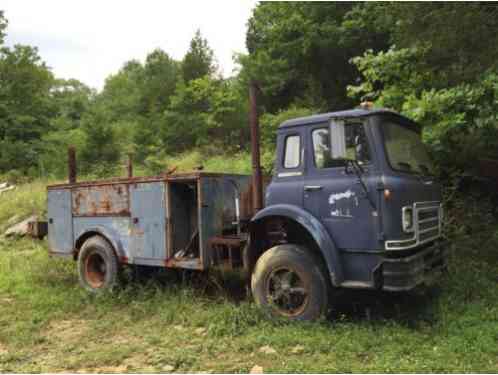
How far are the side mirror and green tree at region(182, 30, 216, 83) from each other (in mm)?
21181

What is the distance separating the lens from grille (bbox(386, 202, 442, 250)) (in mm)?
4306

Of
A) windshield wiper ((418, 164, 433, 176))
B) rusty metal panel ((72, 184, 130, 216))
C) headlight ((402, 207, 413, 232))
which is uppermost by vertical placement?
windshield wiper ((418, 164, 433, 176))

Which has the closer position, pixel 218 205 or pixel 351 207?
pixel 351 207

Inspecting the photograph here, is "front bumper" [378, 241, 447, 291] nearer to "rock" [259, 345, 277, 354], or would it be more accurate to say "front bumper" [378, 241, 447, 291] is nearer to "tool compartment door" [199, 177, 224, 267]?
"rock" [259, 345, 277, 354]

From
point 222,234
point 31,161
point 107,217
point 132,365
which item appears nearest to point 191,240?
point 222,234

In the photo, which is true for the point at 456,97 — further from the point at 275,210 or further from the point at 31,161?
the point at 31,161

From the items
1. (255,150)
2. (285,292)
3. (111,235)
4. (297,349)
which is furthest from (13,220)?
(297,349)

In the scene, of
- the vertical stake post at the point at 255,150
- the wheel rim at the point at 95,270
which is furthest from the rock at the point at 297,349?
the wheel rim at the point at 95,270

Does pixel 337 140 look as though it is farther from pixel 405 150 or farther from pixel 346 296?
pixel 346 296

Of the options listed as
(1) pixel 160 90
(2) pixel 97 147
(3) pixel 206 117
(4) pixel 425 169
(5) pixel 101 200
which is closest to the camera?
(4) pixel 425 169

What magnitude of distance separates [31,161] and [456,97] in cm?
2117

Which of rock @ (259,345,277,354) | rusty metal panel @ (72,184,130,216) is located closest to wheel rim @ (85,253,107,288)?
rusty metal panel @ (72,184,130,216)

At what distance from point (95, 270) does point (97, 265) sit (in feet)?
0.28

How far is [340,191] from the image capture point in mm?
4645
